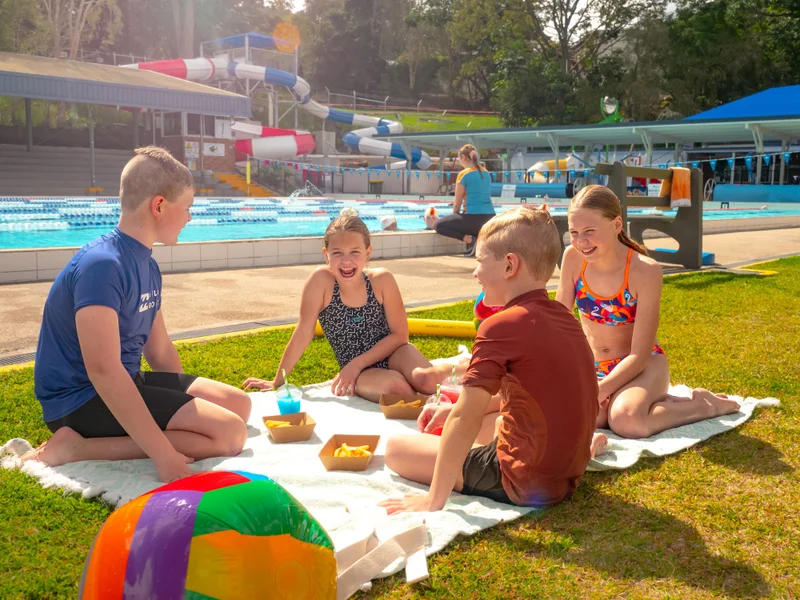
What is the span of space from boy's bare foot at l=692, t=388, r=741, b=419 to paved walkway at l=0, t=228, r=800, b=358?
3457mm

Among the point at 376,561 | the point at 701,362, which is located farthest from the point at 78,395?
the point at 701,362

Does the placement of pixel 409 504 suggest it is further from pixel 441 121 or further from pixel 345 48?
pixel 345 48

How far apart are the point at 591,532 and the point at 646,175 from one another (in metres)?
7.27

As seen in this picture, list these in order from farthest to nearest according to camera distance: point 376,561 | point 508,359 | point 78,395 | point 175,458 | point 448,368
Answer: point 448,368
point 78,395
point 175,458
point 508,359
point 376,561

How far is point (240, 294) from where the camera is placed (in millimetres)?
7582

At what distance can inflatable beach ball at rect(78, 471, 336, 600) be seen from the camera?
1.66 m

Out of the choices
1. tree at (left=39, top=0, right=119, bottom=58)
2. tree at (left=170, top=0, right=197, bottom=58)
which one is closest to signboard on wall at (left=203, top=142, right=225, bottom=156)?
tree at (left=39, top=0, right=119, bottom=58)

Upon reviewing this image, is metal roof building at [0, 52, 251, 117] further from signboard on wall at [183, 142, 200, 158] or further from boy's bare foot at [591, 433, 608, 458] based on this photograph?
boy's bare foot at [591, 433, 608, 458]

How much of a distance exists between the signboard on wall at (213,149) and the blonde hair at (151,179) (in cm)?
3012

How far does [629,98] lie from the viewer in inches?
1754

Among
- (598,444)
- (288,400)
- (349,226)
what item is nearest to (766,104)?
(349,226)

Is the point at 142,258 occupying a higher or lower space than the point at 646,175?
lower

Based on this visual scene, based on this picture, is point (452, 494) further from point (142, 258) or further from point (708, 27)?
point (708, 27)

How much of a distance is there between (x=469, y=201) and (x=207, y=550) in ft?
31.8
